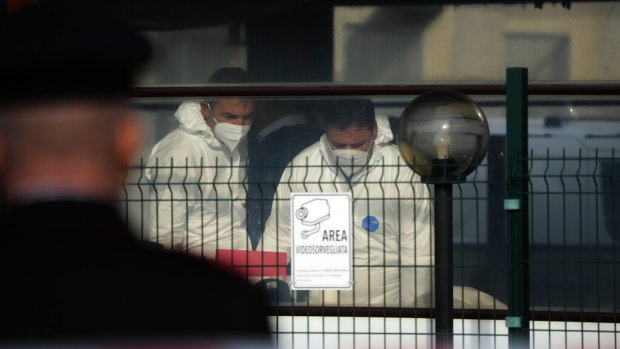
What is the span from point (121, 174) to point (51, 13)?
24 centimetres

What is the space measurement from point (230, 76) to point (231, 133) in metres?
0.36

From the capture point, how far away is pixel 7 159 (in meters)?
1.42

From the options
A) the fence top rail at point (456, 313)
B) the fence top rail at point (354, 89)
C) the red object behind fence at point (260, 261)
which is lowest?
the fence top rail at point (456, 313)

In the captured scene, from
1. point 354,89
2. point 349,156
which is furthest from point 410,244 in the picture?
point 354,89

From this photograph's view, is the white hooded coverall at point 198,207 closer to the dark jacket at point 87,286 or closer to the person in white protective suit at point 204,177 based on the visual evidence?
the person in white protective suit at point 204,177

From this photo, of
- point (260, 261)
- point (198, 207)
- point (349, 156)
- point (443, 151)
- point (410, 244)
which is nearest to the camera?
point (443, 151)

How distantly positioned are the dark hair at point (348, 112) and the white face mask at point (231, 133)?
502 mm

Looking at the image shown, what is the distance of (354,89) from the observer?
23.6 ft

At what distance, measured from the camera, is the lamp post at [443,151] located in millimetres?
5590

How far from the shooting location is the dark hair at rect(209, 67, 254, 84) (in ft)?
23.9

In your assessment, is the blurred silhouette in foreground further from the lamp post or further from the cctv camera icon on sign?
the cctv camera icon on sign

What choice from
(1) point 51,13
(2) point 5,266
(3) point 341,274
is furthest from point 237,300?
(3) point 341,274

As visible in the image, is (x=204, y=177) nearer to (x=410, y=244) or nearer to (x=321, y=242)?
(x=321, y=242)

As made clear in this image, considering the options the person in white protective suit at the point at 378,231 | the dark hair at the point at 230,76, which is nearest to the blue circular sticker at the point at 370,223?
the person in white protective suit at the point at 378,231
